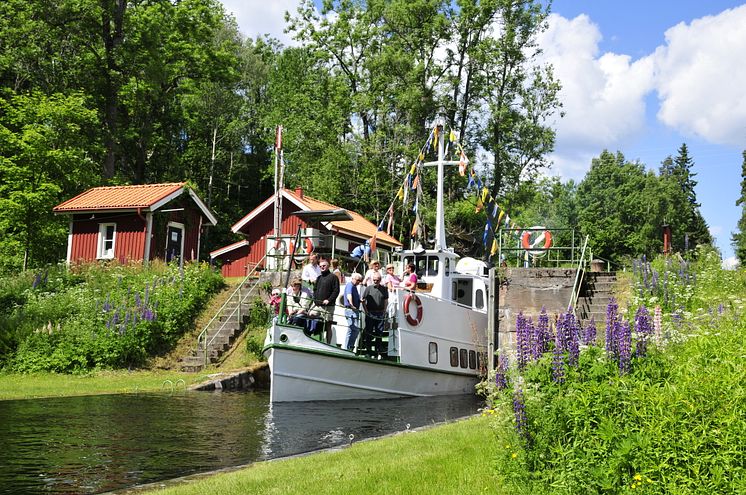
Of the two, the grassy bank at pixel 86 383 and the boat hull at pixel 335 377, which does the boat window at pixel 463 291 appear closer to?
the boat hull at pixel 335 377

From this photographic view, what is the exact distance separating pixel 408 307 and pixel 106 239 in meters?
17.8

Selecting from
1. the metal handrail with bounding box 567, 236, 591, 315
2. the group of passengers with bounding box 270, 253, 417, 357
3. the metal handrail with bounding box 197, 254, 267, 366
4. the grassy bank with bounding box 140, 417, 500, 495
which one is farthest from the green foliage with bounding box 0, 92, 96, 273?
the grassy bank with bounding box 140, 417, 500, 495

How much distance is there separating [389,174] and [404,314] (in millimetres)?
22975

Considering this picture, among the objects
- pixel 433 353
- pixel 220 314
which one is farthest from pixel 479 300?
pixel 220 314

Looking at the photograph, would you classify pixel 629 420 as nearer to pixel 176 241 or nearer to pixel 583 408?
pixel 583 408

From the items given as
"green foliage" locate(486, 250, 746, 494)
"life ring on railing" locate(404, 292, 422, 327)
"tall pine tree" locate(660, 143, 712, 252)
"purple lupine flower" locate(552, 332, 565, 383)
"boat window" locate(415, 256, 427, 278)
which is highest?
"tall pine tree" locate(660, 143, 712, 252)

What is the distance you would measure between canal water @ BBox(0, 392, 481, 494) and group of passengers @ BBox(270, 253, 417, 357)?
179 cm

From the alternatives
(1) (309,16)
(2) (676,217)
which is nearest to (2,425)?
(1) (309,16)

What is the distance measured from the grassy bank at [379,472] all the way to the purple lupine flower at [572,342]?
3.51 ft

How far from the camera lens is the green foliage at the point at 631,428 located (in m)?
5.39

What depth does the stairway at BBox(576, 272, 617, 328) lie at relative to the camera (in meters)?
20.6

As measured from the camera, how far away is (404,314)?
18.9 meters

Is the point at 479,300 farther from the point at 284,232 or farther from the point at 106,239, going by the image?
the point at 106,239

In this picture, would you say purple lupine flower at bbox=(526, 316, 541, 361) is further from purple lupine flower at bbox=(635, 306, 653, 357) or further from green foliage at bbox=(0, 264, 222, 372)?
green foliage at bbox=(0, 264, 222, 372)
